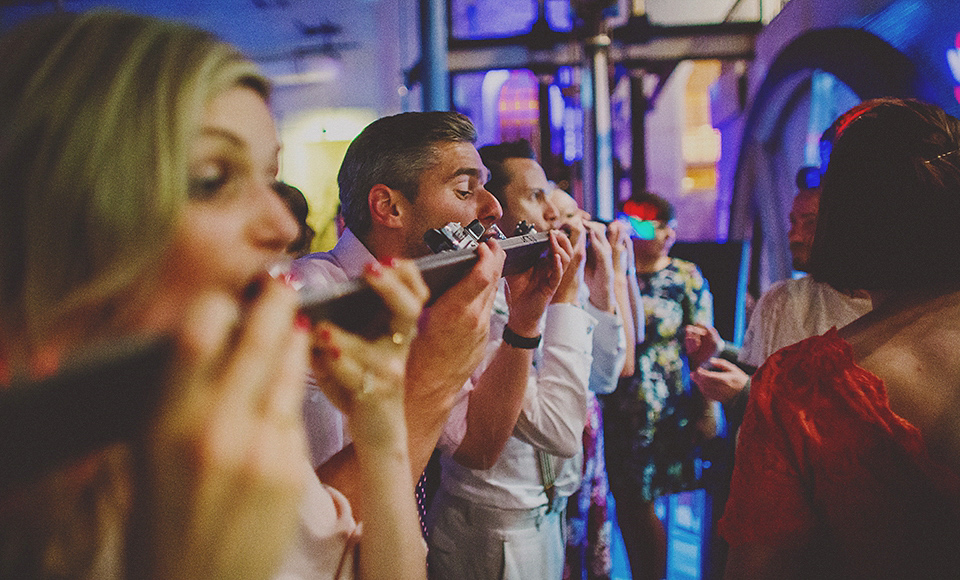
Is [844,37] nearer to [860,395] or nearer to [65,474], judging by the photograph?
[860,395]

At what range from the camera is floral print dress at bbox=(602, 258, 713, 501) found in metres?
3.11

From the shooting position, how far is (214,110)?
1.92 ft

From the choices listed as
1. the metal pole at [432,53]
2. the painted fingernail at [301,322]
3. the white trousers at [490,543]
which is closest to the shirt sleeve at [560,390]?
the white trousers at [490,543]

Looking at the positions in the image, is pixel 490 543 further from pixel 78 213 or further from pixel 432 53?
pixel 432 53

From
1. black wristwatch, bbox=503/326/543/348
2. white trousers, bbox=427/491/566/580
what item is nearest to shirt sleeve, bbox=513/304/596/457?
black wristwatch, bbox=503/326/543/348

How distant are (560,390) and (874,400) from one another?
2.42 ft

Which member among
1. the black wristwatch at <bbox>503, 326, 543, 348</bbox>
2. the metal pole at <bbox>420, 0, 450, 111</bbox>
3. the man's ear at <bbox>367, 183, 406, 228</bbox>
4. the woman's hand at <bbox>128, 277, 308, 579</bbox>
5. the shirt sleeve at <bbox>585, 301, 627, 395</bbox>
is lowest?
the shirt sleeve at <bbox>585, 301, 627, 395</bbox>

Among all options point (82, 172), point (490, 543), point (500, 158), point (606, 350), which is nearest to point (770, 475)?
point (490, 543)

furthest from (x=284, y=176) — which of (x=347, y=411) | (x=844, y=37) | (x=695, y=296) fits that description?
(x=347, y=411)

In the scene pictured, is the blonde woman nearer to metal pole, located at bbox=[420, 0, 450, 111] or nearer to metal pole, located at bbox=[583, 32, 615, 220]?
metal pole, located at bbox=[420, 0, 450, 111]

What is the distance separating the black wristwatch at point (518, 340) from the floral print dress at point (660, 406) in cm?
184

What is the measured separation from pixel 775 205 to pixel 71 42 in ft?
20.1

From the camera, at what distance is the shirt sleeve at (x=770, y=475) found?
1.12 meters

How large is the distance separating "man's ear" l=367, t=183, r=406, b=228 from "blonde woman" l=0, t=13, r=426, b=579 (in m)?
1.00
